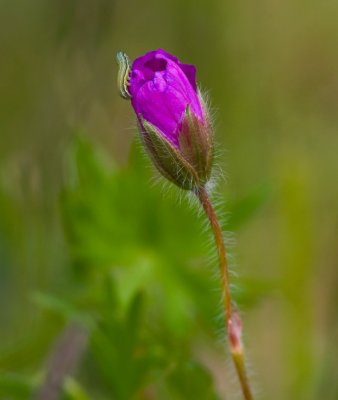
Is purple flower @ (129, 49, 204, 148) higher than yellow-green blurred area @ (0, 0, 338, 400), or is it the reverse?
purple flower @ (129, 49, 204, 148)

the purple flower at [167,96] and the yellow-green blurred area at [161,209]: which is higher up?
the purple flower at [167,96]

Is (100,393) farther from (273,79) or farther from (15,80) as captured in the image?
(273,79)

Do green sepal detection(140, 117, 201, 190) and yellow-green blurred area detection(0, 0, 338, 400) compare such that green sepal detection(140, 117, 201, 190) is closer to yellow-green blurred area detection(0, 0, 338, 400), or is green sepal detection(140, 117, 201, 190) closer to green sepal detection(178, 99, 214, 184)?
green sepal detection(178, 99, 214, 184)

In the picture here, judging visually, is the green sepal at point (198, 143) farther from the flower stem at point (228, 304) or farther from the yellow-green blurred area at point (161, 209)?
the yellow-green blurred area at point (161, 209)

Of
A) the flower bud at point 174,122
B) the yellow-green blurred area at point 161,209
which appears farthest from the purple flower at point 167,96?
the yellow-green blurred area at point 161,209

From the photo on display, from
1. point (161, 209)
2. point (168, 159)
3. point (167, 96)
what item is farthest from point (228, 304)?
point (161, 209)

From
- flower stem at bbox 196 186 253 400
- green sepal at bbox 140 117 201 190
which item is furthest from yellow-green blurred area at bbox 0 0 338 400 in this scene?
green sepal at bbox 140 117 201 190
